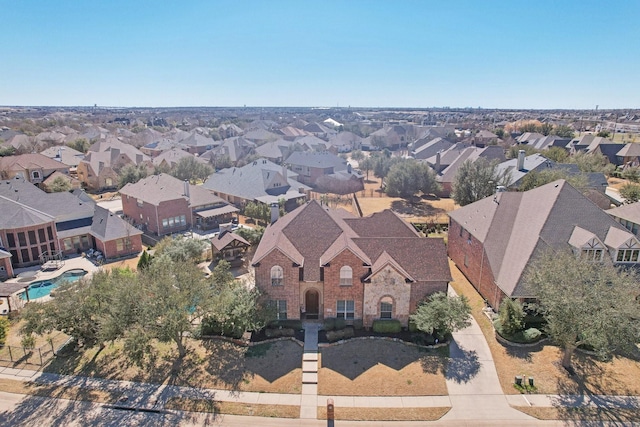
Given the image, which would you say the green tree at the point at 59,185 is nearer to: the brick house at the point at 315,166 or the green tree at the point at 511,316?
the brick house at the point at 315,166

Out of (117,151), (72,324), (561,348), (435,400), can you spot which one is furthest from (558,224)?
(117,151)

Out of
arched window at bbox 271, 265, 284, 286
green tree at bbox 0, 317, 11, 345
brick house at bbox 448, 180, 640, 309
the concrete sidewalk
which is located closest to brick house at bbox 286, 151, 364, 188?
brick house at bbox 448, 180, 640, 309

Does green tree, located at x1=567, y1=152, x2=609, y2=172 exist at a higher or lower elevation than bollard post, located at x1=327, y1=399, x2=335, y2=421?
higher

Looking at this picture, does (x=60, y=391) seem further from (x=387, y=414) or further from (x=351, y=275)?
(x=351, y=275)

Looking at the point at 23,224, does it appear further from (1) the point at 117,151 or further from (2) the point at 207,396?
(1) the point at 117,151

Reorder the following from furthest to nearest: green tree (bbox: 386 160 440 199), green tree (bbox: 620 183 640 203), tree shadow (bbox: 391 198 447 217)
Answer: green tree (bbox: 386 160 440 199), tree shadow (bbox: 391 198 447 217), green tree (bbox: 620 183 640 203)

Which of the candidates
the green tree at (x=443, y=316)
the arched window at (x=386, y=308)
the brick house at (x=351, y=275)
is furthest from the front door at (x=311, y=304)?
the green tree at (x=443, y=316)

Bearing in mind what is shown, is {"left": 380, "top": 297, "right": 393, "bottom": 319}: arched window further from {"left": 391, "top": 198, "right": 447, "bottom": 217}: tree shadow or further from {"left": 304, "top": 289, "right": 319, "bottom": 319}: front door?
{"left": 391, "top": 198, "right": 447, "bottom": 217}: tree shadow
